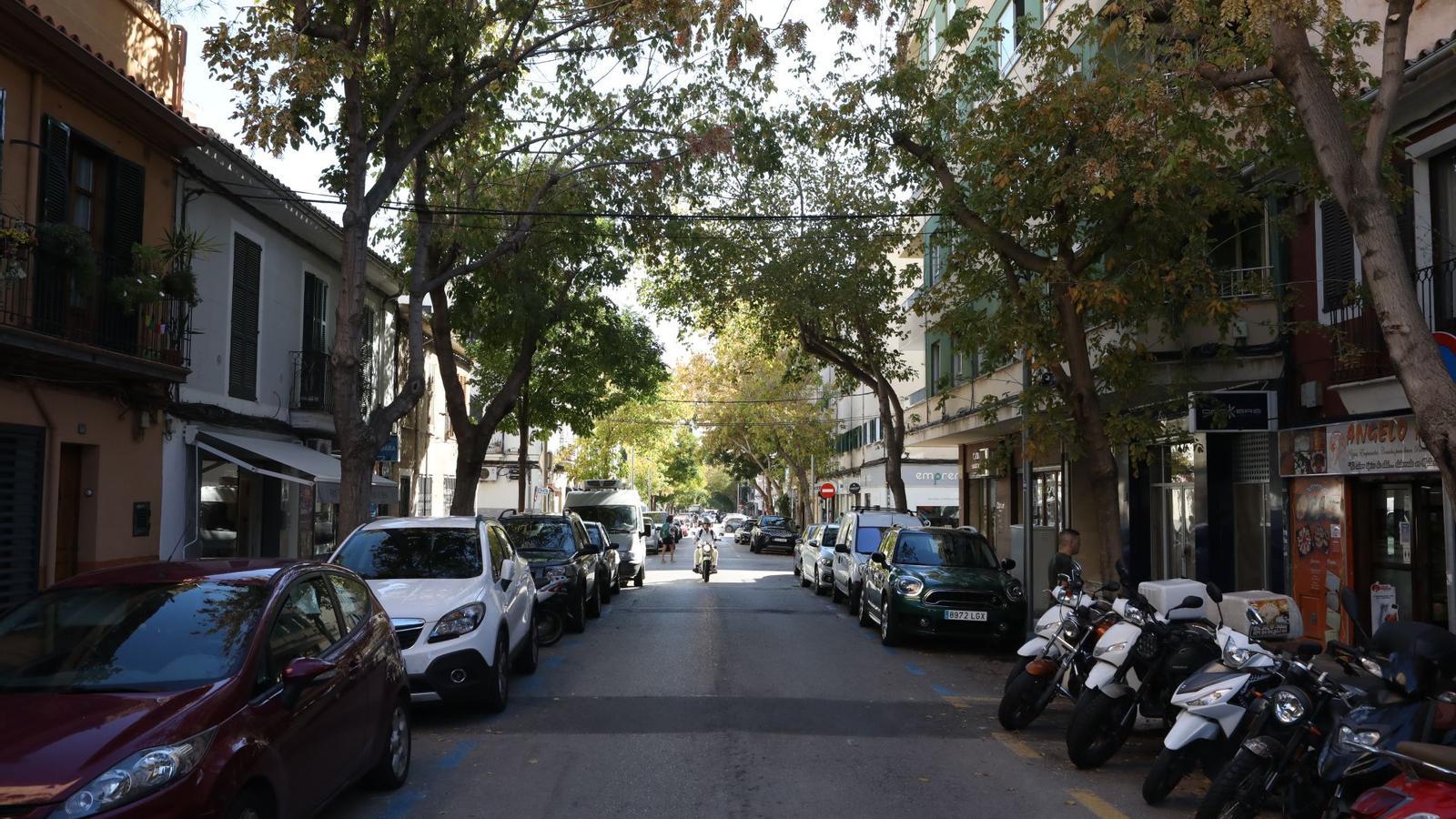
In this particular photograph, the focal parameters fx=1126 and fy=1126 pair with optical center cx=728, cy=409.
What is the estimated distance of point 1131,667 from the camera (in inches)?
320

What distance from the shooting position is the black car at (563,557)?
15.6 m

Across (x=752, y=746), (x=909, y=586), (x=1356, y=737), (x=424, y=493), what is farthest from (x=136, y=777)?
(x=424, y=493)

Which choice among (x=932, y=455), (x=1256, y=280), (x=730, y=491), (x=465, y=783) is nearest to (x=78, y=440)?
(x=465, y=783)

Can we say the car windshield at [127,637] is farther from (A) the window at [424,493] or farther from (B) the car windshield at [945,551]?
(A) the window at [424,493]

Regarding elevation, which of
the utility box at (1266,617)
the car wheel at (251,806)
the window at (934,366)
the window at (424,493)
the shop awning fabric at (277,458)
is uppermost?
the window at (934,366)

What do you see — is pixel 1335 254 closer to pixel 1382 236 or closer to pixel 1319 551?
pixel 1319 551

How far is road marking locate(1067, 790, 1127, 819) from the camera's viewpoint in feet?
22.5

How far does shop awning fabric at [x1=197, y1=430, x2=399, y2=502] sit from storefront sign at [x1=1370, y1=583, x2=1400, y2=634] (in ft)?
40.3

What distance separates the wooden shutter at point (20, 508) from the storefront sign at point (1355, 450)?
46.5 feet

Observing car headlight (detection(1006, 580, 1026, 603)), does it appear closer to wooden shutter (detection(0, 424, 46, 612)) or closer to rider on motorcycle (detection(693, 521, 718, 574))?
wooden shutter (detection(0, 424, 46, 612))

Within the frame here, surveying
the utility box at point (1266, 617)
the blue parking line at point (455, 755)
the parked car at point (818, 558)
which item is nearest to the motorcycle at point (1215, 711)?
the utility box at point (1266, 617)

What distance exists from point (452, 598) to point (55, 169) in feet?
22.7

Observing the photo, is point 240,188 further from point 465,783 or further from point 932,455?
point 932,455

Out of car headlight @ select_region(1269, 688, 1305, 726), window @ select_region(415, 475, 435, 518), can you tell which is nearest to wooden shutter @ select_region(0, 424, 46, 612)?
car headlight @ select_region(1269, 688, 1305, 726)
